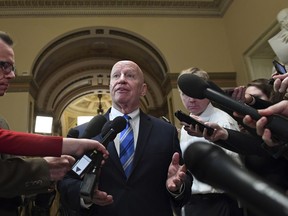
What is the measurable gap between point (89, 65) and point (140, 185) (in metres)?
9.42

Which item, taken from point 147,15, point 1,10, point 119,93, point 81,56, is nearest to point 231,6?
point 147,15

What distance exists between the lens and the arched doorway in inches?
324

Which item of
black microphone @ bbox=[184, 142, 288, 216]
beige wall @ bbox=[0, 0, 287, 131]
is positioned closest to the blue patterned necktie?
black microphone @ bbox=[184, 142, 288, 216]

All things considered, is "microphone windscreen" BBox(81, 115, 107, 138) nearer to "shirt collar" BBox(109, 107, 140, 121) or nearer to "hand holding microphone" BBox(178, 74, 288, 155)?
"shirt collar" BBox(109, 107, 140, 121)

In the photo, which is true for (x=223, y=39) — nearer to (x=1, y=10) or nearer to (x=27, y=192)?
(x=1, y=10)

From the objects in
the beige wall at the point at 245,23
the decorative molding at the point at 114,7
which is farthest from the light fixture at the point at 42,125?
the beige wall at the point at 245,23

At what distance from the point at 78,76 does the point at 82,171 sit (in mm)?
10178

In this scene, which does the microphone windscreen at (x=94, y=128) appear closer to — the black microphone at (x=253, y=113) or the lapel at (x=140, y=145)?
the lapel at (x=140, y=145)

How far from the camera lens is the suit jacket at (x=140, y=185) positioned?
1.62m

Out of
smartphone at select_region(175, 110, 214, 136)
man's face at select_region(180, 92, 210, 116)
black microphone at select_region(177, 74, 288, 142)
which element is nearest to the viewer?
black microphone at select_region(177, 74, 288, 142)

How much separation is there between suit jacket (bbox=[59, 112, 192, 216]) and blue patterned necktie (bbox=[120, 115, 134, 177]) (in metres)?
0.04

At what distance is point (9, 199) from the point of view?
139 cm

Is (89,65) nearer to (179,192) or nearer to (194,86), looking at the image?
(179,192)

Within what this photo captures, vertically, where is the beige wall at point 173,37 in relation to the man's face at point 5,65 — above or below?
above
